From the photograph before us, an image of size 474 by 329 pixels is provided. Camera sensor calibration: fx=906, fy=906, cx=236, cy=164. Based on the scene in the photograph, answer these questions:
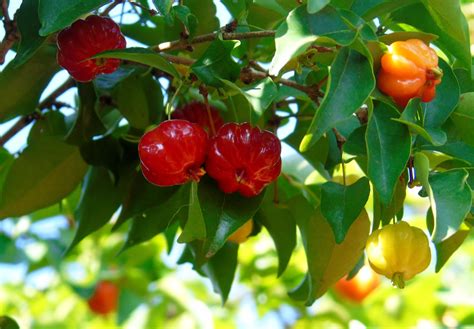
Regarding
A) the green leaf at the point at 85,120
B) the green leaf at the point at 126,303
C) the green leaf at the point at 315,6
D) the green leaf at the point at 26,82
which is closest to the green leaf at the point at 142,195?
the green leaf at the point at 85,120

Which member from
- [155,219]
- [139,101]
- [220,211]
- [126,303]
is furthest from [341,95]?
[126,303]

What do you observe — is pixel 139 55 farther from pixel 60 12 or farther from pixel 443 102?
pixel 443 102

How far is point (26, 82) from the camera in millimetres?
1553

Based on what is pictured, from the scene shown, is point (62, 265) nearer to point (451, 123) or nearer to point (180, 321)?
point (180, 321)

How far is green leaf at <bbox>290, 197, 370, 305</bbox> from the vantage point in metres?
1.39

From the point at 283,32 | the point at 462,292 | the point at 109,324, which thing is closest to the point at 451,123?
the point at 283,32

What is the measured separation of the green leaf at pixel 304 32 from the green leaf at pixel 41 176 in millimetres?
695

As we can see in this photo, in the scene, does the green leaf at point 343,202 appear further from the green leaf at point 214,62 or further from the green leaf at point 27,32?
the green leaf at point 27,32

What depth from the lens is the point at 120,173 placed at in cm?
159

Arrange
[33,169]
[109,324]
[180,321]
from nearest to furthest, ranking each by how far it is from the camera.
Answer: [33,169] < [180,321] < [109,324]

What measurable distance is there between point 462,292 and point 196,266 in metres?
1.54

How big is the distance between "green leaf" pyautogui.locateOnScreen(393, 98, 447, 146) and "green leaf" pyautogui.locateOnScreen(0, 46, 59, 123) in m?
0.66

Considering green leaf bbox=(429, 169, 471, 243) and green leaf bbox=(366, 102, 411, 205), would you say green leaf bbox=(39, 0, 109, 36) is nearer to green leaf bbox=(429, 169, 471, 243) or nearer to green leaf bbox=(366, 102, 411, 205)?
green leaf bbox=(366, 102, 411, 205)

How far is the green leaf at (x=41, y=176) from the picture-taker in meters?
1.66
